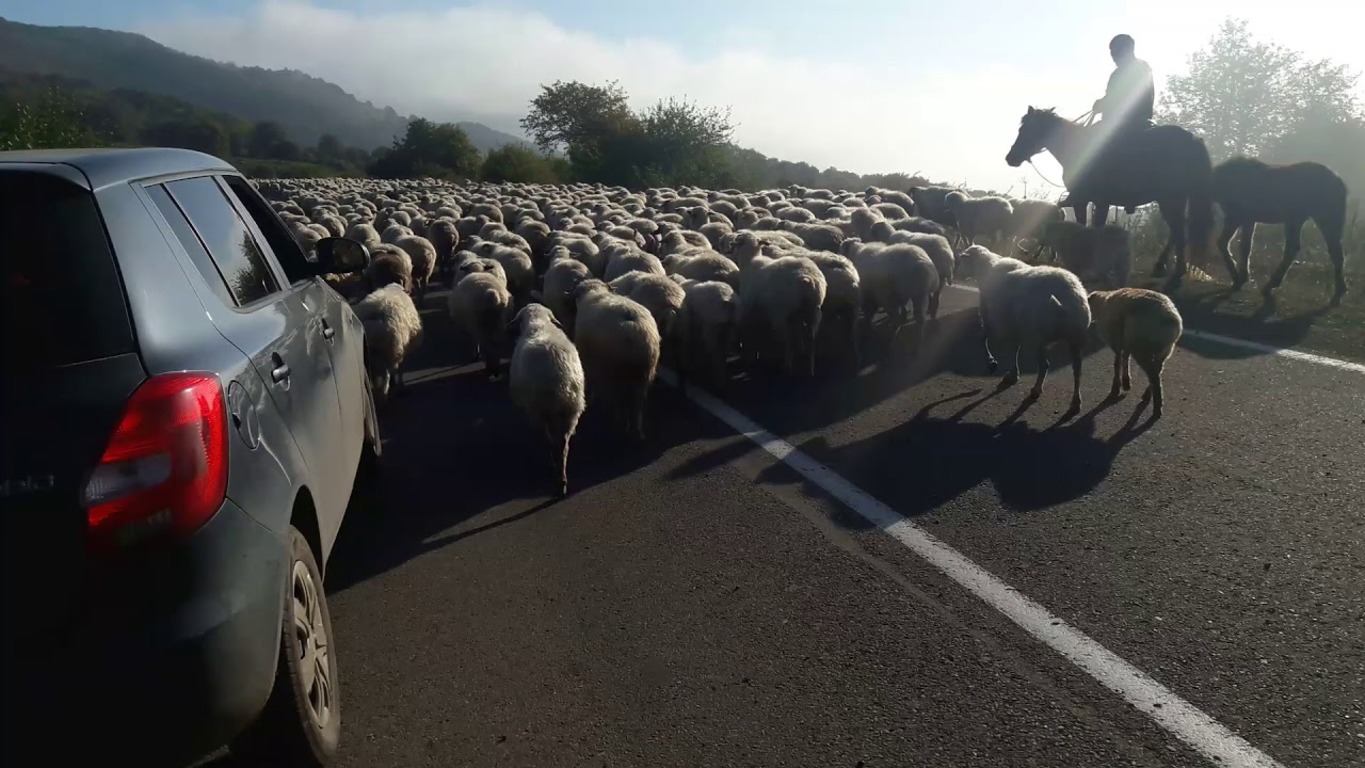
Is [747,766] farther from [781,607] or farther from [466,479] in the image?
[466,479]

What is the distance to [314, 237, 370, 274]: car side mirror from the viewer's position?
17.4 ft

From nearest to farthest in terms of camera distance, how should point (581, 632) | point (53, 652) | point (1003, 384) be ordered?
point (53, 652), point (581, 632), point (1003, 384)

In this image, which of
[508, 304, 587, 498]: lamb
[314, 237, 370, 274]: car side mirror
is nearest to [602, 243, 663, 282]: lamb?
[508, 304, 587, 498]: lamb

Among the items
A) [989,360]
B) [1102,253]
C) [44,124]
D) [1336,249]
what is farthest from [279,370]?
[44,124]

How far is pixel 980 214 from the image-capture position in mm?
18203

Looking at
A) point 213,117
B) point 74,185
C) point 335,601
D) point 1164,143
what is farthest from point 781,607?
point 213,117

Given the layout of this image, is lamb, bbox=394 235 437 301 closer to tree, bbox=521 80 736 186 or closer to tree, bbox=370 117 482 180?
tree, bbox=521 80 736 186

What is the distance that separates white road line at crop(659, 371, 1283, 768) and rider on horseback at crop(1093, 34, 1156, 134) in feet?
34.4

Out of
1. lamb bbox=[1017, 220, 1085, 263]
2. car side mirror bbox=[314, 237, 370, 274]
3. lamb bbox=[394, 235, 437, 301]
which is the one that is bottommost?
lamb bbox=[394, 235, 437, 301]

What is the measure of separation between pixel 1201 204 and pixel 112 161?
1435cm

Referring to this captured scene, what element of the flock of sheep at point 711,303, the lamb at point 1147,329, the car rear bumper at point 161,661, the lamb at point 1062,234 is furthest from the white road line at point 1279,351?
the car rear bumper at point 161,661

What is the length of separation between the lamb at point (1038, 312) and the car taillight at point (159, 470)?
274 inches

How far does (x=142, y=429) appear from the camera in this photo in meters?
2.42

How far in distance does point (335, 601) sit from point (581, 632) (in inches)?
57.4
